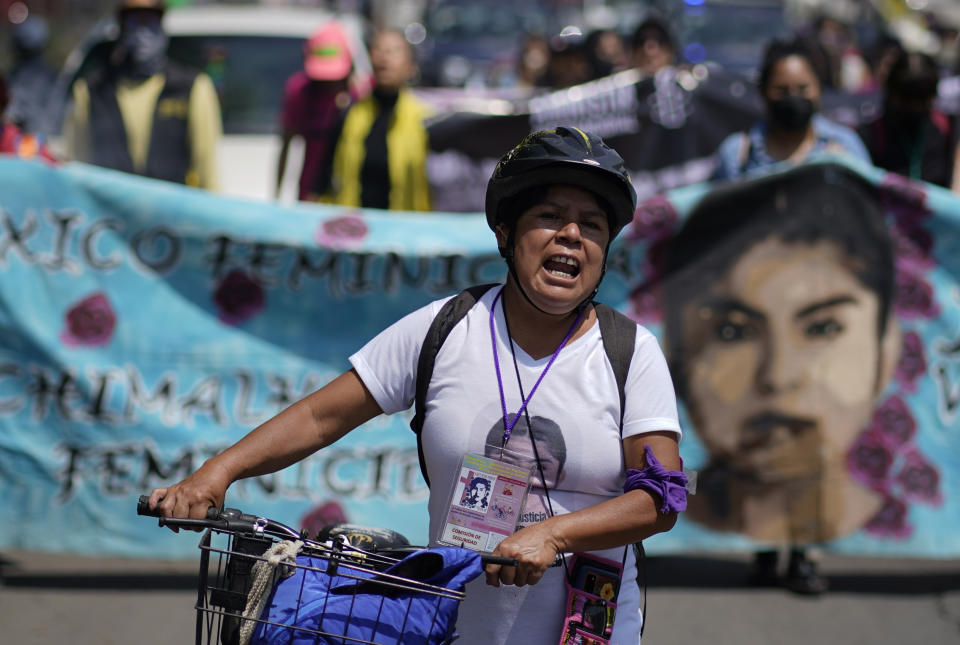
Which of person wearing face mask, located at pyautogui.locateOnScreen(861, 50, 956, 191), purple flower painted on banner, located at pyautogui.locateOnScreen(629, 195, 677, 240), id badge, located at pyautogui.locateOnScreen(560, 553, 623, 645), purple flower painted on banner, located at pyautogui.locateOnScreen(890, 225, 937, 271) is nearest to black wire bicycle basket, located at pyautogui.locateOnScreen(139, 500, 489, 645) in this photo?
id badge, located at pyautogui.locateOnScreen(560, 553, 623, 645)

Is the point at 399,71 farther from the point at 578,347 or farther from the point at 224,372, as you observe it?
the point at 578,347

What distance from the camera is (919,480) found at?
233 inches

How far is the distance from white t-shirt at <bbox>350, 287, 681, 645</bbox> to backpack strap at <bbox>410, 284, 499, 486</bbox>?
0.02 m

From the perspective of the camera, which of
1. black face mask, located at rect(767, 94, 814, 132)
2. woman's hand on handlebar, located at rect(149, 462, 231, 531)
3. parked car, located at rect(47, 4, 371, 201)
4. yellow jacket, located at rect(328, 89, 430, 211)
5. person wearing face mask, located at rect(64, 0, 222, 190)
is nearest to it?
woman's hand on handlebar, located at rect(149, 462, 231, 531)

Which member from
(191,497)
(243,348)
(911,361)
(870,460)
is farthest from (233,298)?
(191,497)

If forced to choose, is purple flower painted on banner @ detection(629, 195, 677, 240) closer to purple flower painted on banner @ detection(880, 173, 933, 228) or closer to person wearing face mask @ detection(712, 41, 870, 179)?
person wearing face mask @ detection(712, 41, 870, 179)

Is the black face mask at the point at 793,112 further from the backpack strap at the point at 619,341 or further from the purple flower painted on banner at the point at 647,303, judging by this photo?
the backpack strap at the point at 619,341

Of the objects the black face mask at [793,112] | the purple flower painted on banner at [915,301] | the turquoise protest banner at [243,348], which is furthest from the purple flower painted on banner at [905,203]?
the black face mask at [793,112]

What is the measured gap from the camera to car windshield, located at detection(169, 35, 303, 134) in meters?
10.1

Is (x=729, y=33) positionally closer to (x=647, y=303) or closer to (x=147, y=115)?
(x=147, y=115)

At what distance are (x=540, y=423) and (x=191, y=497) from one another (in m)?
0.78

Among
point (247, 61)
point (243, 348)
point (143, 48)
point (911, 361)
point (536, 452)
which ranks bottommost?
point (536, 452)

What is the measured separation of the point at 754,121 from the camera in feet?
27.8

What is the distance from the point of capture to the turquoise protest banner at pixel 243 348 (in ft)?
18.6
